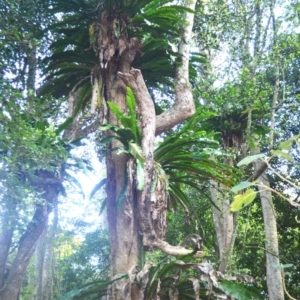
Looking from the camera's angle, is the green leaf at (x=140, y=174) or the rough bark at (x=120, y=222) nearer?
the green leaf at (x=140, y=174)

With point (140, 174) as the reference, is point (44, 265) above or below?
above

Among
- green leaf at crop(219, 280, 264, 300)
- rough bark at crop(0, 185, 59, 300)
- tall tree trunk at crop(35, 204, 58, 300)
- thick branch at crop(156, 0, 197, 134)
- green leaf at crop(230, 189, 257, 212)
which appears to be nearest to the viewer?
green leaf at crop(230, 189, 257, 212)

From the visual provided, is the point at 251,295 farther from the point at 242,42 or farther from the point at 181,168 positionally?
the point at 242,42

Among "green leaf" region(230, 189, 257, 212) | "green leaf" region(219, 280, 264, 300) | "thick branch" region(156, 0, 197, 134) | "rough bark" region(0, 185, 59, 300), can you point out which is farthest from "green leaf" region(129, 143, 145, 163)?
"green leaf" region(230, 189, 257, 212)

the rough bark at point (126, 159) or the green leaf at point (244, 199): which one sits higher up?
the rough bark at point (126, 159)

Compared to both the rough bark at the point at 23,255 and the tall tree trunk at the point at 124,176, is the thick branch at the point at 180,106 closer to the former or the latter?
the tall tree trunk at the point at 124,176

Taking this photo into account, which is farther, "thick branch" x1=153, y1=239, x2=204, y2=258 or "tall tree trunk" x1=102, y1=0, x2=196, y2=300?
"tall tree trunk" x1=102, y1=0, x2=196, y2=300

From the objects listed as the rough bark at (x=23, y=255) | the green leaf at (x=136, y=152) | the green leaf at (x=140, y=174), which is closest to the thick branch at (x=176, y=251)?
the green leaf at (x=140, y=174)

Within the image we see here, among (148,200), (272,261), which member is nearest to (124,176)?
(148,200)

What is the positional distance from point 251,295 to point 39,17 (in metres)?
3.42

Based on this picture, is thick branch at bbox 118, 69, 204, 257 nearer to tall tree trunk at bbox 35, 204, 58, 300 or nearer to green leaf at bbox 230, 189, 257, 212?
green leaf at bbox 230, 189, 257, 212

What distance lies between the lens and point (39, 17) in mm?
4188

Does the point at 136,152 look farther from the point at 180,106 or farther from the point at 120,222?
the point at 180,106

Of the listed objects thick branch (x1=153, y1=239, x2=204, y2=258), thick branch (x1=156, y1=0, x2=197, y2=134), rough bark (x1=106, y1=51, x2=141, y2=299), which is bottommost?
thick branch (x1=153, y1=239, x2=204, y2=258)
